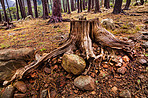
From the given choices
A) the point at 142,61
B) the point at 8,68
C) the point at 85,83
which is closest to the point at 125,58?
the point at 142,61

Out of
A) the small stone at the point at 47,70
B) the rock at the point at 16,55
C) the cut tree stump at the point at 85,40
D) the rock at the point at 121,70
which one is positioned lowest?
the small stone at the point at 47,70

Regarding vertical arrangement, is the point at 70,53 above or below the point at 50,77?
above

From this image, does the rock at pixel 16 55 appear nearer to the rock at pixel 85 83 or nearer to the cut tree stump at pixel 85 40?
the cut tree stump at pixel 85 40

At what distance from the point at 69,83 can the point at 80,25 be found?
6.89ft

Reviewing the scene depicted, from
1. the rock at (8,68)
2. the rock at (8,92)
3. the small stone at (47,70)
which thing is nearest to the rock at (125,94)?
Answer: the small stone at (47,70)

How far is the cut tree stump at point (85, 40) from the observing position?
3100mm

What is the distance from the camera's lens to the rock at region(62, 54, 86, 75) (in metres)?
2.88

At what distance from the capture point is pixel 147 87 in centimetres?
234

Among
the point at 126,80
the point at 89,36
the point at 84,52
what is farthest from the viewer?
the point at 89,36

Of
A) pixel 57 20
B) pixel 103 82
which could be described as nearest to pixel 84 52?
pixel 103 82

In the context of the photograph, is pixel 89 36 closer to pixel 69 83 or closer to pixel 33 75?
pixel 69 83

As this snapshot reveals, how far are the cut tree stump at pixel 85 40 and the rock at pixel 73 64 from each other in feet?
1.02

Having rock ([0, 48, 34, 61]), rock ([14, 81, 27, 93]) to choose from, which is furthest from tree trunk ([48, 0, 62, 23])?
rock ([14, 81, 27, 93])

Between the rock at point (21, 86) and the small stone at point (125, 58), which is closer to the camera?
the rock at point (21, 86)
